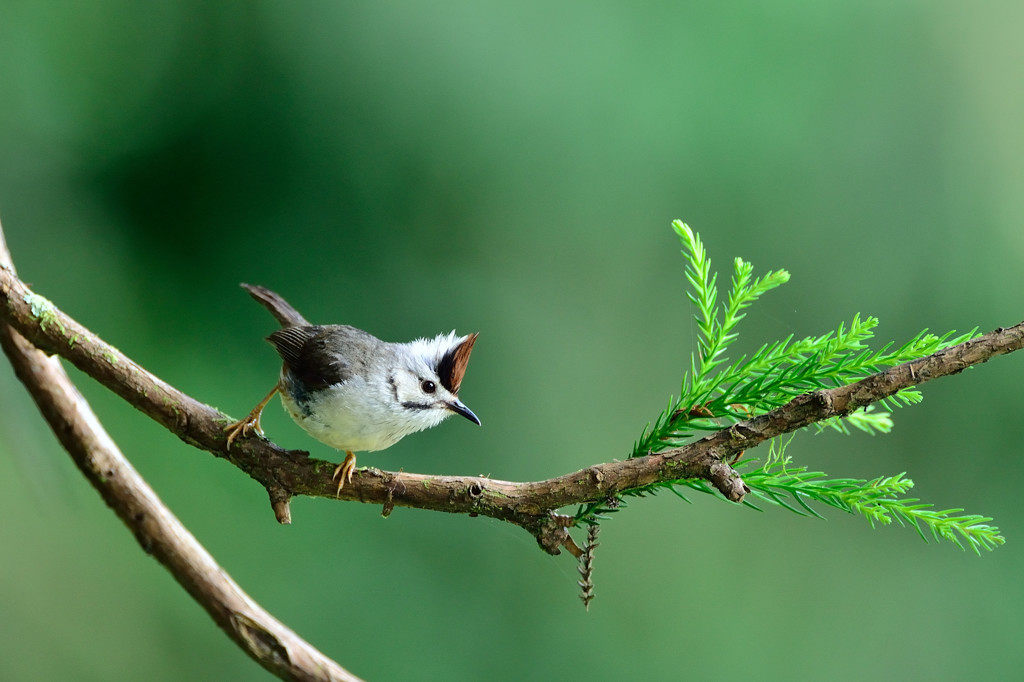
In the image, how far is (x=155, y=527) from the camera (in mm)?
1114

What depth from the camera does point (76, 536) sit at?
230 cm

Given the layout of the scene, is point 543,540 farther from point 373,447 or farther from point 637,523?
point 637,523

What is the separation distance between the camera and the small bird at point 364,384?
1.43 meters

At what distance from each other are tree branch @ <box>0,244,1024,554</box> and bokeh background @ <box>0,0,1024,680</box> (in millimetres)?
890

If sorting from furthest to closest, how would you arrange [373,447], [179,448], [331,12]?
[179,448] < [331,12] < [373,447]

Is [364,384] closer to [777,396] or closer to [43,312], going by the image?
[43,312]

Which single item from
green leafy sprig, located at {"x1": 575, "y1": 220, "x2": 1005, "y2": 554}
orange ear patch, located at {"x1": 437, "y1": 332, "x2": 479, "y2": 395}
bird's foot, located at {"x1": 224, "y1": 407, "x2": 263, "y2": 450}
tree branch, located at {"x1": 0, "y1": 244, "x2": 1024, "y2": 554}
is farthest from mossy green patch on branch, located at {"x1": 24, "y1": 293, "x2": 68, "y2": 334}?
green leafy sprig, located at {"x1": 575, "y1": 220, "x2": 1005, "y2": 554}

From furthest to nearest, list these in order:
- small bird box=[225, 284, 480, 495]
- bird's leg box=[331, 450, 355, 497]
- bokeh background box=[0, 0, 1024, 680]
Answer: bokeh background box=[0, 0, 1024, 680] < small bird box=[225, 284, 480, 495] < bird's leg box=[331, 450, 355, 497]

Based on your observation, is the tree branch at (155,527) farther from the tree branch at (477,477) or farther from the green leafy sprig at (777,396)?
the green leafy sprig at (777,396)

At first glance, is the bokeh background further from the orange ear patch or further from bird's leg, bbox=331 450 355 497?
bird's leg, bbox=331 450 355 497

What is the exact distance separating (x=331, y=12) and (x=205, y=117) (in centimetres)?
45

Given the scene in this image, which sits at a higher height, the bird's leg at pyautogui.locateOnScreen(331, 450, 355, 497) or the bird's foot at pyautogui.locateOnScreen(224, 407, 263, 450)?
the bird's foot at pyautogui.locateOnScreen(224, 407, 263, 450)

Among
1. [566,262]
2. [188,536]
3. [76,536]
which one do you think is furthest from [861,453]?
[76,536]

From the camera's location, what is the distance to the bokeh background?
223cm
